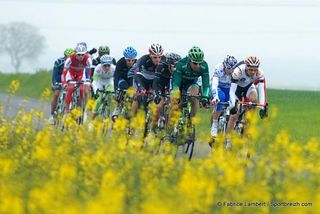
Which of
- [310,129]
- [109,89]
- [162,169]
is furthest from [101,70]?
[162,169]

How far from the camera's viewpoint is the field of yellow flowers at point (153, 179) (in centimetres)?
640

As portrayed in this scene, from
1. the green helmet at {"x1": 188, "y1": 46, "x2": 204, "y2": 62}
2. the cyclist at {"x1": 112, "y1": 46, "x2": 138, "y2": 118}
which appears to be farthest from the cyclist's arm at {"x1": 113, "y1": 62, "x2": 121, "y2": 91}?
the green helmet at {"x1": 188, "y1": 46, "x2": 204, "y2": 62}

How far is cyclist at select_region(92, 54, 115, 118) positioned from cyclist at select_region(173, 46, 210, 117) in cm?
381

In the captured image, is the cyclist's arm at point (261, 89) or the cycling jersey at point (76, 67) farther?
the cycling jersey at point (76, 67)

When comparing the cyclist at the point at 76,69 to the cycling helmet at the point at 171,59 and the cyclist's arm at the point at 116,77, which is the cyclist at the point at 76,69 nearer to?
the cyclist's arm at the point at 116,77

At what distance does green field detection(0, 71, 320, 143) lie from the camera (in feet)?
74.3

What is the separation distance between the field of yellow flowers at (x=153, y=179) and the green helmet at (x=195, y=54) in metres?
4.63

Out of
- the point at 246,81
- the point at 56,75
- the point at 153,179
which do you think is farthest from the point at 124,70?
the point at 153,179

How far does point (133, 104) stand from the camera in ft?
54.3

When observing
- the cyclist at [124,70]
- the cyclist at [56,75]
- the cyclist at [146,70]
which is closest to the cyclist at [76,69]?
the cyclist at [124,70]

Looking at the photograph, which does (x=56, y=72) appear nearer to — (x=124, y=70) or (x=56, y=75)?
(x=56, y=75)

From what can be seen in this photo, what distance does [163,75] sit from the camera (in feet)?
52.8

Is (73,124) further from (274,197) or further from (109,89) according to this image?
(109,89)

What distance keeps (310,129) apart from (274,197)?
15.0m
